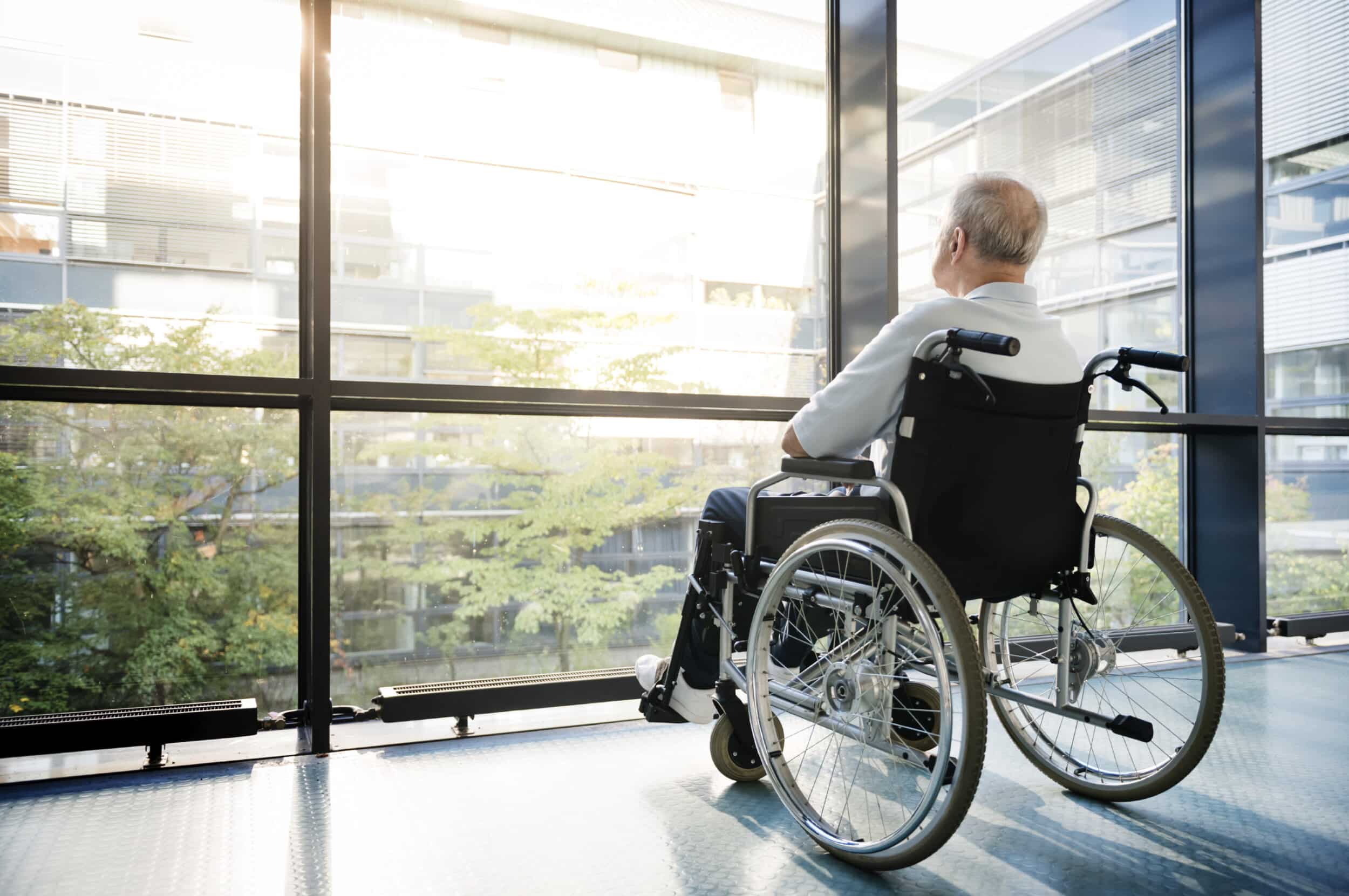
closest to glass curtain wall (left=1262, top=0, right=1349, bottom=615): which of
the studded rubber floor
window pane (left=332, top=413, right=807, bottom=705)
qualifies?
the studded rubber floor

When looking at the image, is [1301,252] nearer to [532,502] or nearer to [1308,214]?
[1308,214]

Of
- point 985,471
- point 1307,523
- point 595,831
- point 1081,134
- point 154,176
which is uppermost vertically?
point 1081,134

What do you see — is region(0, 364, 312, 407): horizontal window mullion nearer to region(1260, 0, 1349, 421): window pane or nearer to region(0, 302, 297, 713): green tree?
region(0, 302, 297, 713): green tree

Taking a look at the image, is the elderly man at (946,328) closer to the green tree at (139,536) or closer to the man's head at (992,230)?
the man's head at (992,230)

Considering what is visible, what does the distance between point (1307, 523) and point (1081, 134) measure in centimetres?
165

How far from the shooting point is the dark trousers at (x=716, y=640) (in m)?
1.52

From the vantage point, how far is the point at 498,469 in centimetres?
217

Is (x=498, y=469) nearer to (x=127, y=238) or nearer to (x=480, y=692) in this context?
(x=480, y=692)

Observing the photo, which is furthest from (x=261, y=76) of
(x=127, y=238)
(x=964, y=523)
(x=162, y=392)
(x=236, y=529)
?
(x=964, y=523)

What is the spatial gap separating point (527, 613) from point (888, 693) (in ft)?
3.93

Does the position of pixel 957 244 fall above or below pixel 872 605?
above

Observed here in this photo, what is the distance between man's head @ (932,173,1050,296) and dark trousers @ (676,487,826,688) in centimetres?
55

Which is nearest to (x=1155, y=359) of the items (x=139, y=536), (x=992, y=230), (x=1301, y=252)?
(x=992, y=230)

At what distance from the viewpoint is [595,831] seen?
1.44 m
